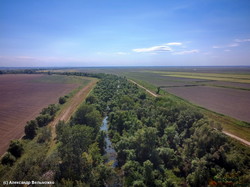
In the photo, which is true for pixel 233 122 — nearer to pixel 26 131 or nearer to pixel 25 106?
pixel 26 131

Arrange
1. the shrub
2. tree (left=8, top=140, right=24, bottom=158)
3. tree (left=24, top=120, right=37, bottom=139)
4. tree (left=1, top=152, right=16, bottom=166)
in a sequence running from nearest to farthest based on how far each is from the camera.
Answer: tree (left=1, top=152, right=16, bottom=166) < tree (left=8, top=140, right=24, bottom=158) < the shrub < tree (left=24, top=120, right=37, bottom=139)

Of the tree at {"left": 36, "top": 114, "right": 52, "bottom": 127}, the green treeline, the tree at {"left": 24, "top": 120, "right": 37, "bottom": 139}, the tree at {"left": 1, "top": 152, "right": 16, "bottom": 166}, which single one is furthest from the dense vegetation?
the tree at {"left": 36, "top": 114, "right": 52, "bottom": 127}

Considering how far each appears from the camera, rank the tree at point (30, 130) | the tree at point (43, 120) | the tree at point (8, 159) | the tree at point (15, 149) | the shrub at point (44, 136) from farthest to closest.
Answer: the tree at point (43, 120)
the tree at point (30, 130)
the shrub at point (44, 136)
the tree at point (15, 149)
the tree at point (8, 159)

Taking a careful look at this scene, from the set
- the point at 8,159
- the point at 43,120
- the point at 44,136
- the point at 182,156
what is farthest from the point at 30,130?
the point at 182,156

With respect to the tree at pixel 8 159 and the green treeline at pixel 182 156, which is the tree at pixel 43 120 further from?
the green treeline at pixel 182 156

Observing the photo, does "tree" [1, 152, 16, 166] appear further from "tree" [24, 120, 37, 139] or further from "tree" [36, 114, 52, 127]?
"tree" [36, 114, 52, 127]

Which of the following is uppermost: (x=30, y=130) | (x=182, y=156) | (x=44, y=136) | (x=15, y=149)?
(x=30, y=130)

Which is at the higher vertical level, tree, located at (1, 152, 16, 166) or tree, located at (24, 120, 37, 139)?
tree, located at (24, 120, 37, 139)

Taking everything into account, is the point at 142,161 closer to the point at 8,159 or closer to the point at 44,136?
the point at 44,136

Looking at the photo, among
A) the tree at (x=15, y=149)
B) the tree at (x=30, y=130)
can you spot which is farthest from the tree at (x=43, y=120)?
the tree at (x=15, y=149)

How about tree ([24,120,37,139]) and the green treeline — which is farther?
tree ([24,120,37,139])

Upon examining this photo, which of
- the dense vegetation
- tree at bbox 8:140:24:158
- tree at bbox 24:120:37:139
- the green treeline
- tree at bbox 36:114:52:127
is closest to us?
the dense vegetation
